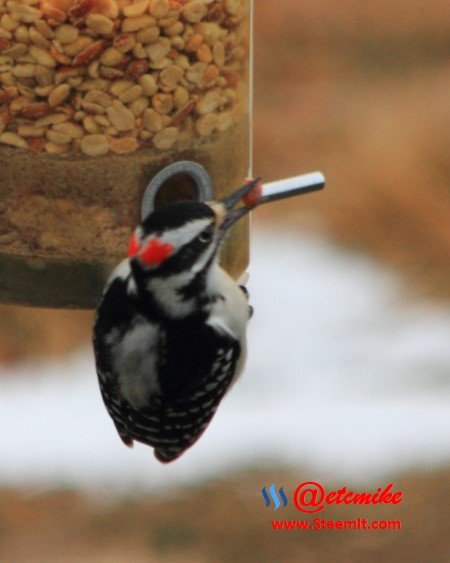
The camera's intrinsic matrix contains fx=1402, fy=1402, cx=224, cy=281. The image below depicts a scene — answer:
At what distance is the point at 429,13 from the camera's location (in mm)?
7566

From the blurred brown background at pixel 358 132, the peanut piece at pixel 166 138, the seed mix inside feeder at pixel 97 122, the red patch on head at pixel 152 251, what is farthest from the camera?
the blurred brown background at pixel 358 132

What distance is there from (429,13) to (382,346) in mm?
2044

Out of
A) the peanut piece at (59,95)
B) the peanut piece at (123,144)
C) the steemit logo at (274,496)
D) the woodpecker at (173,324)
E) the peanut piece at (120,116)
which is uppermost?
the peanut piece at (59,95)

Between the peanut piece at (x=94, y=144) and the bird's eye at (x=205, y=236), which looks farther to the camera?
the peanut piece at (x=94, y=144)

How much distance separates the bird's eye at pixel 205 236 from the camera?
101 inches

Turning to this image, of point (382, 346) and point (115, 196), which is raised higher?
point (115, 196)

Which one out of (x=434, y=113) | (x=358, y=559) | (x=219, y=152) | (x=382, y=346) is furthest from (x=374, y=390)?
(x=219, y=152)

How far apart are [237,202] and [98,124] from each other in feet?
1.22

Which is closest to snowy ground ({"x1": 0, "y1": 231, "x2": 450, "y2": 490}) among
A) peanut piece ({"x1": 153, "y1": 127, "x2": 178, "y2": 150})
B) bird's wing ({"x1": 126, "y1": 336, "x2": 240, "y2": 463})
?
bird's wing ({"x1": 126, "y1": 336, "x2": 240, "y2": 463})

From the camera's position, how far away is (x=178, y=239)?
253 centimetres

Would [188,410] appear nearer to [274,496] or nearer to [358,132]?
[274,496]

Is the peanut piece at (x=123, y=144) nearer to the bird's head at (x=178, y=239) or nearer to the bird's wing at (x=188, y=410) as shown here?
the bird's head at (x=178, y=239)

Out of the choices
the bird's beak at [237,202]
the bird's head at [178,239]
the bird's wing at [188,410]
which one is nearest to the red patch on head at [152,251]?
the bird's head at [178,239]

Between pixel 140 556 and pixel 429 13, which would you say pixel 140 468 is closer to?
pixel 140 556
